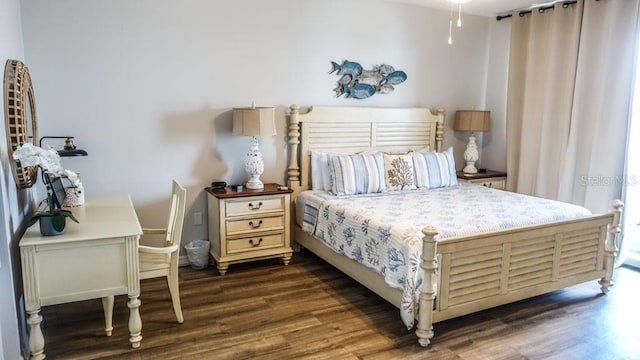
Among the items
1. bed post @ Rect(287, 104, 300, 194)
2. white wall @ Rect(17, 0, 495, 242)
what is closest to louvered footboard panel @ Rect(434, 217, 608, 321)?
bed post @ Rect(287, 104, 300, 194)

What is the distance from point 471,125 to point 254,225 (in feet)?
8.71

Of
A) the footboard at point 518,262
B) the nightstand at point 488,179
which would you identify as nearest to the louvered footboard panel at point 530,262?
the footboard at point 518,262

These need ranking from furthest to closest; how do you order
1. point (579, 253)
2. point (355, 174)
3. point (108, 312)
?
point (355, 174) < point (579, 253) < point (108, 312)

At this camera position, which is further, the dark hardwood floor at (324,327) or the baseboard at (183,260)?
the baseboard at (183,260)

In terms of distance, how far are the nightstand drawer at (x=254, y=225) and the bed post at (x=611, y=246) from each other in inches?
103

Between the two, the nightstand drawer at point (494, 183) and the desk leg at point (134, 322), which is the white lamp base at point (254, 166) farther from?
the nightstand drawer at point (494, 183)

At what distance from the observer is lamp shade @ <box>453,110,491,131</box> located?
4.88 m

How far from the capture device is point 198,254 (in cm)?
389

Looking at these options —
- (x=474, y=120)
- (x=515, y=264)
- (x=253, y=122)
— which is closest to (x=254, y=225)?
(x=253, y=122)

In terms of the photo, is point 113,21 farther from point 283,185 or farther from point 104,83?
point 283,185

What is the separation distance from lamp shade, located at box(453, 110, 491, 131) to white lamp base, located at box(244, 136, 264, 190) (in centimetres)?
237

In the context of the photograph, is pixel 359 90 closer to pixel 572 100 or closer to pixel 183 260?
pixel 572 100

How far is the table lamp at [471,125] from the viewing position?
4883 mm

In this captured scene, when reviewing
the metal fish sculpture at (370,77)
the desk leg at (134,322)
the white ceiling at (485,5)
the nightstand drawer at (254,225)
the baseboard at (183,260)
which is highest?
the white ceiling at (485,5)
